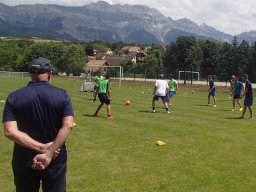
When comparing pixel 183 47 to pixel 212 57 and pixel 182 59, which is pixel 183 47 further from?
pixel 212 57

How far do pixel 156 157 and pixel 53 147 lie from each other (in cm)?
610

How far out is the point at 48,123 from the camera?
4.80 meters

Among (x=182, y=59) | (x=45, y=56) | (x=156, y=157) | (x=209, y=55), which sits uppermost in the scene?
(x=209, y=55)

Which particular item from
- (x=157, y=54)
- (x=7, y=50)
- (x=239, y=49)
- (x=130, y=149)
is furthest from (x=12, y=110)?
(x=157, y=54)

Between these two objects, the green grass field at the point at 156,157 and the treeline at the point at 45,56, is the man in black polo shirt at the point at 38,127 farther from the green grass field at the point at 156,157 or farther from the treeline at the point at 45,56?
the treeline at the point at 45,56

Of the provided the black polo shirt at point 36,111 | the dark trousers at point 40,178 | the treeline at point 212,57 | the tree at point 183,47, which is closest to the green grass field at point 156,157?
the dark trousers at point 40,178

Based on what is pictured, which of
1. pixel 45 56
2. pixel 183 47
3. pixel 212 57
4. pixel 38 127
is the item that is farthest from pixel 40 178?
pixel 45 56

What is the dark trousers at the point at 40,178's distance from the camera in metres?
4.76

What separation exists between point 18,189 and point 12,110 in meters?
0.89

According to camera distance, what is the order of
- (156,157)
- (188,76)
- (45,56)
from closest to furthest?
(156,157) < (188,76) < (45,56)

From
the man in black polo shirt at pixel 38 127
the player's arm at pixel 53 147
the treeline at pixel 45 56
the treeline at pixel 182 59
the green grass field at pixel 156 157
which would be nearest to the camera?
the player's arm at pixel 53 147

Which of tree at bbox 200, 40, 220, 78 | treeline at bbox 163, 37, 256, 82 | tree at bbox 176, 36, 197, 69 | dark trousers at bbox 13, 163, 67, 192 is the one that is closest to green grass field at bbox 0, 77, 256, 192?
dark trousers at bbox 13, 163, 67, 192

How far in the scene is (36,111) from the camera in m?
4.73

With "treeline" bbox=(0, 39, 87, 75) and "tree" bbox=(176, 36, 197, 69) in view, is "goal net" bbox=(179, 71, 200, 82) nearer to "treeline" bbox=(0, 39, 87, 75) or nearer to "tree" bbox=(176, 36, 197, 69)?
"tree" bbox=(176, 36, 197, 69)
